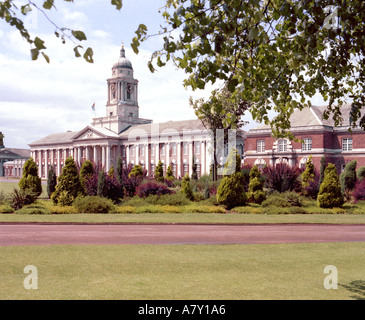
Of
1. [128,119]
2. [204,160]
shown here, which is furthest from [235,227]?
[128,119]

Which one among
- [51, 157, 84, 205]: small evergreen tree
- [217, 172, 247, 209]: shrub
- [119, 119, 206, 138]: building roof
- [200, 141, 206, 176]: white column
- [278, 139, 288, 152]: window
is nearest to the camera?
[51, 157, 84, 205]: small evergreen tree

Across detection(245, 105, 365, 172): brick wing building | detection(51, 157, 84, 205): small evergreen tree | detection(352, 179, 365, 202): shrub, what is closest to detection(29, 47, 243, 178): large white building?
detection(245, 105, 365, 172): brick wing building

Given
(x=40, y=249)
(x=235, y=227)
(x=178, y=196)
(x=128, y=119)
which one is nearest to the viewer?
(x=40, y=249)

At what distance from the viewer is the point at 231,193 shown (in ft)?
90.5

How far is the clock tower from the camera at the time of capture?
100812 mm

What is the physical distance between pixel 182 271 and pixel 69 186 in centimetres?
1837

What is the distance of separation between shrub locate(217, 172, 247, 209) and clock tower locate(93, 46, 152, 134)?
241ft

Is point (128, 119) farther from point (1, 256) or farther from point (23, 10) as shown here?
point (23, 10)

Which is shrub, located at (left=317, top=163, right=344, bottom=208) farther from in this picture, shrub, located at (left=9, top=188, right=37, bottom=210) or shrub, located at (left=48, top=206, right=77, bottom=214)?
shrub, located at (left=9, top=188, right=37, bottom=210)

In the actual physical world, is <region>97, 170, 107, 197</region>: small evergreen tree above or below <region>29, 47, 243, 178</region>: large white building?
below

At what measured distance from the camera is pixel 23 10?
5.09 metres

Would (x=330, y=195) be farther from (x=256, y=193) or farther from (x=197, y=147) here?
(x=197, y=147)

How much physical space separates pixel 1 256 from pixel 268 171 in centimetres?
2727

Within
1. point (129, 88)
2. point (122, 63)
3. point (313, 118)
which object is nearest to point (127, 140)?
point (129, 88)
